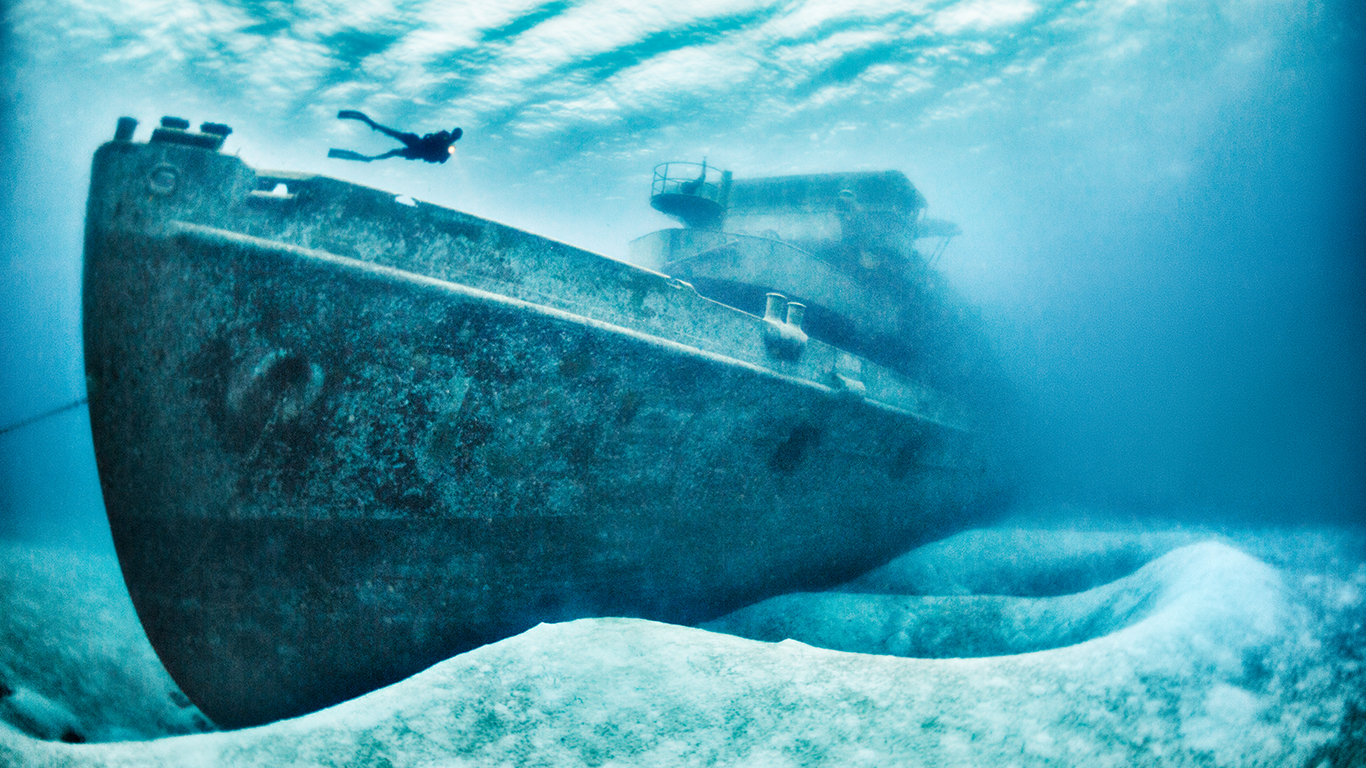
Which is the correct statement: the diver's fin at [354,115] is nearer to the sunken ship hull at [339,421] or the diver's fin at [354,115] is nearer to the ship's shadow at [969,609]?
the sunken ship hull at [339,421]

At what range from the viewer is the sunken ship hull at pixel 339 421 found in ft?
11.4

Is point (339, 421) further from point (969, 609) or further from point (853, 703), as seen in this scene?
point (969, 609)

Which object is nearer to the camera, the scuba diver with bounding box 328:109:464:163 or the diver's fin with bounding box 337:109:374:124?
the diver's fin with bounding box 337:109:374:124

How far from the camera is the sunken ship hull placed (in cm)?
347

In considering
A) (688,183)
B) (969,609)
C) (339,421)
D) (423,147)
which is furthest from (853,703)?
(688,183)

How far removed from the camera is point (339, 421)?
139 inches

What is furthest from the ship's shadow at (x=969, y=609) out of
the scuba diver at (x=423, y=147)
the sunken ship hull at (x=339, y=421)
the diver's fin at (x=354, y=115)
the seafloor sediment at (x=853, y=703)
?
the diver's fin at (x=354, y=115)

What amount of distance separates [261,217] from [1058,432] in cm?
1497

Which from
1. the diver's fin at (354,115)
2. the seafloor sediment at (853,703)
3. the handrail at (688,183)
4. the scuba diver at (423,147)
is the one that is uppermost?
the handrail at (688,183)

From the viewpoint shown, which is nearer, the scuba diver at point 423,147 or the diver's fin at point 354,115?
the diver's fin at point 354,115

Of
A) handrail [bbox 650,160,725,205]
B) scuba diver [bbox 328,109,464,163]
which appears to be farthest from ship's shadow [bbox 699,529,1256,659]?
handrail [bbox 650,160,725,205]

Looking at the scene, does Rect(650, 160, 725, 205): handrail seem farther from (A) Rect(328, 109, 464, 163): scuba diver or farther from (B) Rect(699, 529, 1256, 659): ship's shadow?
(B) Rect(699, 529, 1256, 659): ship's shadow

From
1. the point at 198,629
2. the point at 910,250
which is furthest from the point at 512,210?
the point at 198,629

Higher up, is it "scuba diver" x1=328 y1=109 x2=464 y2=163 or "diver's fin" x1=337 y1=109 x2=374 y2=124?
"scuba diver" x1=328 y1=109 x2=464 y2=163
